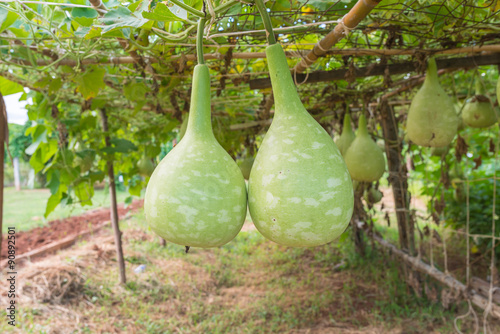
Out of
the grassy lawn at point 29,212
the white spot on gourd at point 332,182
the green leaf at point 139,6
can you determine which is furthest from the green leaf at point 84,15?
the grassy lawn at point 29,212

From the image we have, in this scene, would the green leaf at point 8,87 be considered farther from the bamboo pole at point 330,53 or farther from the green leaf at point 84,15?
the green leaf at point 84,15

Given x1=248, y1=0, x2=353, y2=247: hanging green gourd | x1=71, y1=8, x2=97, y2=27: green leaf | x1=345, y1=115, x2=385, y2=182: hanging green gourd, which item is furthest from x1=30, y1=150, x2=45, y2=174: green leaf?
x1=248, y1=0, x2=353, y2=247: hanging green gourd

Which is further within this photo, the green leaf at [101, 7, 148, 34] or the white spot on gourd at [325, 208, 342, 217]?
the green leaf at [101, 7, 148, 34]

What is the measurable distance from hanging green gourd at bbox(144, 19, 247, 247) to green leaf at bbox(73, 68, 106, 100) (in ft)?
3.74

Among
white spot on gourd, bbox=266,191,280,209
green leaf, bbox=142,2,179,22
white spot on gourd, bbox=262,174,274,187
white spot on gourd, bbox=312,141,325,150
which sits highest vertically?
green leaf, bbox=142,2,179,22

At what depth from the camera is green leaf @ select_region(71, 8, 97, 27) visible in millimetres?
1168

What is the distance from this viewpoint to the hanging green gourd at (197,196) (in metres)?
0.75

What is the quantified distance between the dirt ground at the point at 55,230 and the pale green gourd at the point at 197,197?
526 centimetres

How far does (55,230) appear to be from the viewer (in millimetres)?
6508

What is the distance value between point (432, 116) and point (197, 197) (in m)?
1.38

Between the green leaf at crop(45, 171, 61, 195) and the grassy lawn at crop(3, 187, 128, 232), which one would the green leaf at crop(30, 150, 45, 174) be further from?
the grassy lawn at crop(3, 187, 128, 232)

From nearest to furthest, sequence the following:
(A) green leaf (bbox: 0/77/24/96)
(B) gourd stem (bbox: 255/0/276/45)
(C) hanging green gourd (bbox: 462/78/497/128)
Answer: (B) gourd stem (bbox: 255/0/276/45) < (A) green leaf (bbox: 0/77/24/96) < (C) hanging green gourd (bbox: 462/78/497/128)

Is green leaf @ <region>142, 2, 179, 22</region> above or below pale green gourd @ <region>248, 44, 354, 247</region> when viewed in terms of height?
above

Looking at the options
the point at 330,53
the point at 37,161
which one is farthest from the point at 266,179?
the point at 37,161
